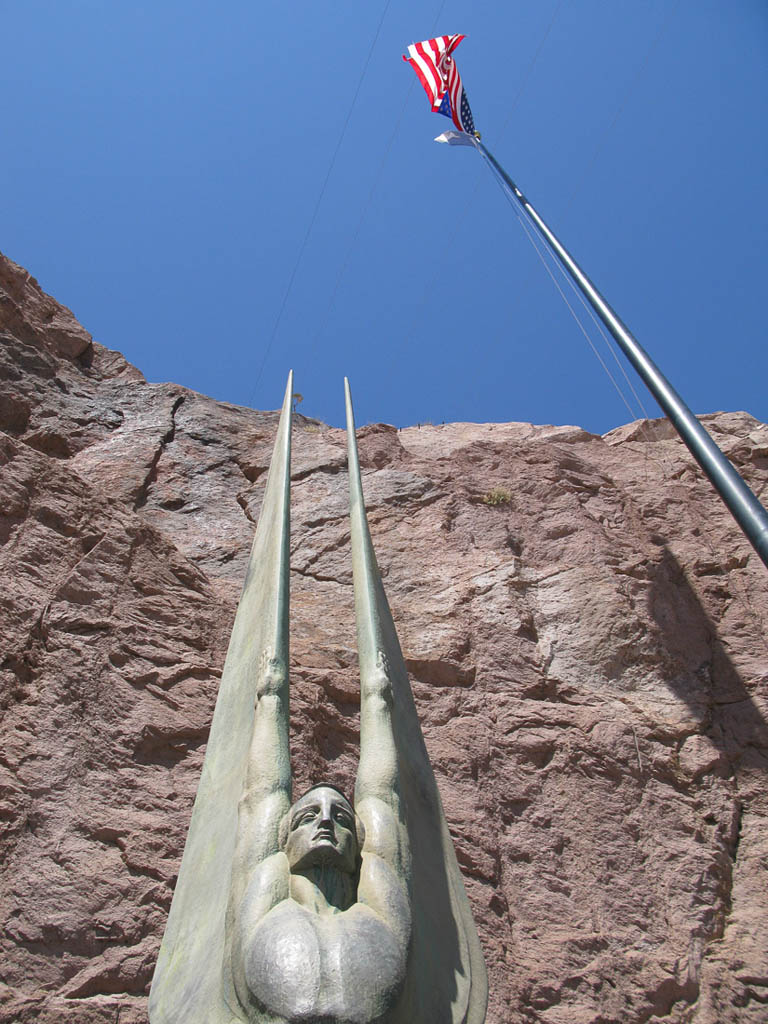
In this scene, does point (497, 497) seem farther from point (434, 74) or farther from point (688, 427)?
point (434, 74)

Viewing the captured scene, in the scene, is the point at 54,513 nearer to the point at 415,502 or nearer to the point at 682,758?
the point at 415,502

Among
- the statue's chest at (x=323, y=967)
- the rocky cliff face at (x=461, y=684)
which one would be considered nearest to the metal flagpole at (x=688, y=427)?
the rocky cliff face at (x=461, y=684)

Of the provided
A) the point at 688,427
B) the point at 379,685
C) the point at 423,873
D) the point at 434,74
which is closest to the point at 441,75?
the point at 434,74

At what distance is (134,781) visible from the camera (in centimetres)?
557

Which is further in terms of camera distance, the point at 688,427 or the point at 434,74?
the point at 434,74

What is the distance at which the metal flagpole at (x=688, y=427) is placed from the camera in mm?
4891

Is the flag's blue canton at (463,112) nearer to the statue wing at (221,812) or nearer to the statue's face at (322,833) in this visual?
the statue wing at (221,812)

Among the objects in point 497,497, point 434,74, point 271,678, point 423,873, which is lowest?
point 423,873

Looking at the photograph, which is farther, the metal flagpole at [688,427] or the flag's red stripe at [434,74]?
the flag's red stripe at [434,74]

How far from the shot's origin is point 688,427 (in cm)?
600

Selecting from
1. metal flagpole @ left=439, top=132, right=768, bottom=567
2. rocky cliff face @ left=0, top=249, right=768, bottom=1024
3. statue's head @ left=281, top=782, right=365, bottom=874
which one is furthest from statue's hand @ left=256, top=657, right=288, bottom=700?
metal flagpole @ left=439, top=132, right=768, bottom=567

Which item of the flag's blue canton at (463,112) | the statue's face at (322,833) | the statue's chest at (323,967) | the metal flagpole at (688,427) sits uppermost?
the flag's blue canton at (463,112)

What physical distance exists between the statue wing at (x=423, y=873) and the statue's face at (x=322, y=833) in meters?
0.35

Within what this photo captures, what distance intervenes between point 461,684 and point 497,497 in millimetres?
2593
